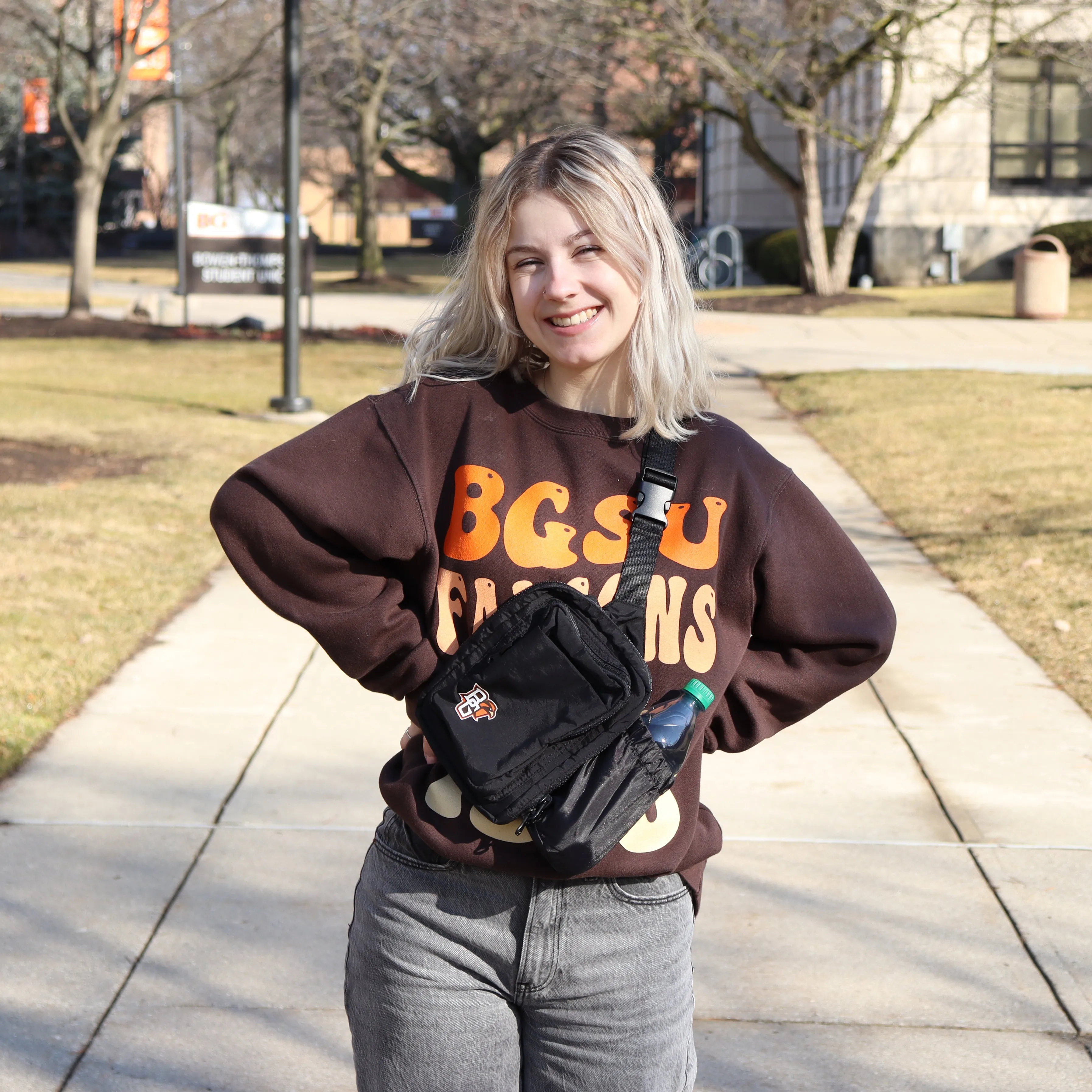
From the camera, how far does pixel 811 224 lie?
79.5 feet

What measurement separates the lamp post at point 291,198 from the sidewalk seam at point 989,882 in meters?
7.02

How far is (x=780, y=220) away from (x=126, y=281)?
1612 centimetres

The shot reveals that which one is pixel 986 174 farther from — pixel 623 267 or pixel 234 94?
pixel 623 267

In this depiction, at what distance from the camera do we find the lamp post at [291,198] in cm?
1083

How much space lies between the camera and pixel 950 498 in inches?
339

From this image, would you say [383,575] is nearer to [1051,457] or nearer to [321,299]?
[1051,457]

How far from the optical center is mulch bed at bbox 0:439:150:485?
29.5 feet

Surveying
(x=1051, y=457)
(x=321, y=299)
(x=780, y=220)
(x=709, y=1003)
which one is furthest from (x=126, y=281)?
(x=709, y=1003)

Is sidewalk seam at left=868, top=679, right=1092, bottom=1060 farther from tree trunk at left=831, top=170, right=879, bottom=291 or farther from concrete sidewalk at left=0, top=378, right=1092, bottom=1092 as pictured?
tree trunk at left=831, top=170, right=879, bottom=291

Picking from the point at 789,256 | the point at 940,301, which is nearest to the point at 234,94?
the point at 789,256

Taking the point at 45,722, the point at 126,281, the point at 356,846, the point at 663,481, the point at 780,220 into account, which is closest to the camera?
the point at 663,481

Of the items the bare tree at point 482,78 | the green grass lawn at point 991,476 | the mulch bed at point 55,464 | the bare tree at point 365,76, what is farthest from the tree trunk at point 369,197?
the mulch bed at point 55,464

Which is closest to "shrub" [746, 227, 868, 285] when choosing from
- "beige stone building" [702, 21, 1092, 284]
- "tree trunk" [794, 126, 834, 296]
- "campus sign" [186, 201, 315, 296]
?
"beige stone building" [702, 21, 1092, 284]

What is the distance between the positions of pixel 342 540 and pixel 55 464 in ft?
26.8
